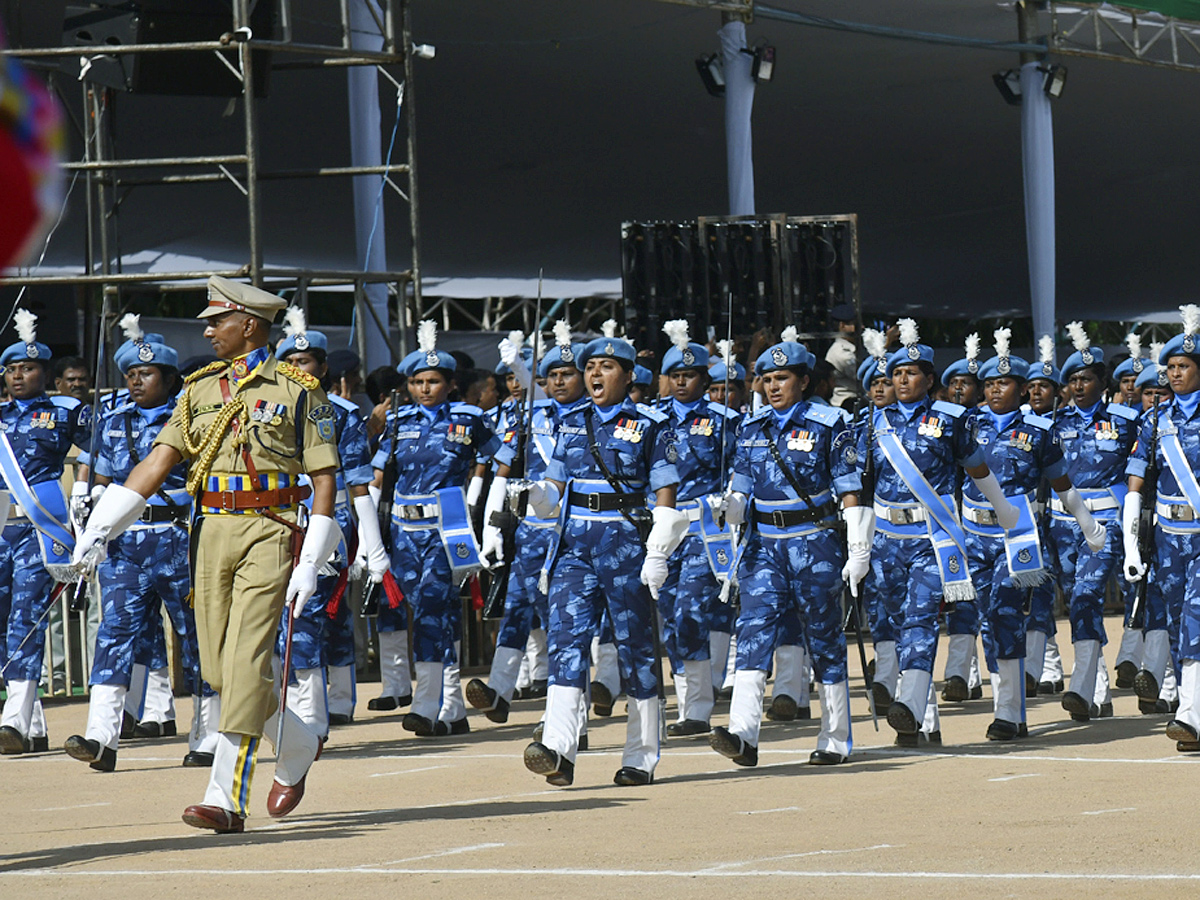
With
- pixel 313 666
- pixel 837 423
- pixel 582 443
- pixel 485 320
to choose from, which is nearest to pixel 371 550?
pixel 313 666

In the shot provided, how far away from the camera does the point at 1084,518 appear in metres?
10.6

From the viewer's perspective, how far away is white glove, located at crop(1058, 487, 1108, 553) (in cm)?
1060

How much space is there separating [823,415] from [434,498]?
298 cm

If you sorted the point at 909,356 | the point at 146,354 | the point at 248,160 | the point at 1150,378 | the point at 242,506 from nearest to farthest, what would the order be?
the point at 242,506 → the point at 146,354 → the point at 909,356 → the point at 1150,378 → the point at 248,160

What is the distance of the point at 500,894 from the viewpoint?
5383mm

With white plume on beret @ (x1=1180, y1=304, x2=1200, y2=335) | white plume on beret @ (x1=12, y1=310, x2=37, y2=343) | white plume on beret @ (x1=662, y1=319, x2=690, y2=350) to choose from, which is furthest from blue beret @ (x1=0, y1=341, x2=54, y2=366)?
white plume on beret @ (x1=1180, y1=304, x2=1200, y2=335)

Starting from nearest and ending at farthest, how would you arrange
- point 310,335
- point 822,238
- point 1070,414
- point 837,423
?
point 837,423 < point 310,335 < point 1070,414 < point 822,238

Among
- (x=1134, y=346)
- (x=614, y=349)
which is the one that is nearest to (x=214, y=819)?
(x=614, y=349)

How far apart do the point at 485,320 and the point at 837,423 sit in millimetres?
24684

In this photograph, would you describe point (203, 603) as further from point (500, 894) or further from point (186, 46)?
point (186, 46)

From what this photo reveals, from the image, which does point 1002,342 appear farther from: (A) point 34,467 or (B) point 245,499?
(B) point 245,499

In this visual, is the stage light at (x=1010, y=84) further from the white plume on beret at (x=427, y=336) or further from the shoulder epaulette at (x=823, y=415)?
the shoulder epaulette at (x=823, y=415)

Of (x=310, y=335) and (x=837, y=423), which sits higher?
(x=310, y=335)

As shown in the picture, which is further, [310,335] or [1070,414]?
[1070,414]
